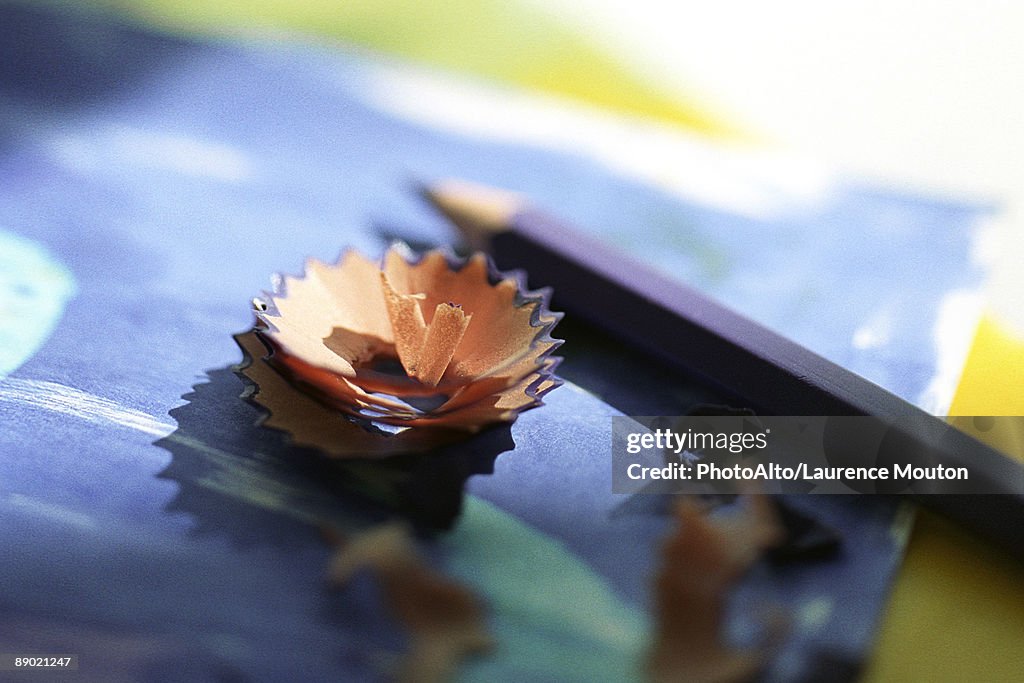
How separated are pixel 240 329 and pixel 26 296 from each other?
129mm

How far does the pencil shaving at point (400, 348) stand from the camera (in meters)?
0.50

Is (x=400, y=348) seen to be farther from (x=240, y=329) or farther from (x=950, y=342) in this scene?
(x=950, y=342)

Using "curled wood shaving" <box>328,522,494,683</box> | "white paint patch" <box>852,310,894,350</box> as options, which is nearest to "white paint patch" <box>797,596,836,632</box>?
"curled wood shaving" <box>328,522,494,683</box>

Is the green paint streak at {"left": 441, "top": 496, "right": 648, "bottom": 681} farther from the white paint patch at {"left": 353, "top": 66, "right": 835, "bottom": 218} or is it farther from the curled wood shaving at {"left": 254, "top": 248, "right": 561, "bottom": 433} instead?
the white paint patch at {"left": 353, "top": 66, "right": 835, "bottom": 218}

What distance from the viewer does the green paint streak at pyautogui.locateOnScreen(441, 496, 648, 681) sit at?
16.3 inches

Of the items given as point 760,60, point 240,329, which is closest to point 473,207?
point 240,329

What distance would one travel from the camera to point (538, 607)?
440 mm

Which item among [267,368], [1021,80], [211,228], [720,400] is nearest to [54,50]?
[211,228]

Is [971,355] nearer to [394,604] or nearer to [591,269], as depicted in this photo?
[591,269]

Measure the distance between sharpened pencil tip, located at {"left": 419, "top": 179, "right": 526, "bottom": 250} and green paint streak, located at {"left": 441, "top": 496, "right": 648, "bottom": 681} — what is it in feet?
0.87

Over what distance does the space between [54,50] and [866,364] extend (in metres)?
0.74

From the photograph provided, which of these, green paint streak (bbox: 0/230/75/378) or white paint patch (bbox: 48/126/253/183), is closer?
green paint streak (bbox: 0/230/75/378)

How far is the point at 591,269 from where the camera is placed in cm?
65
